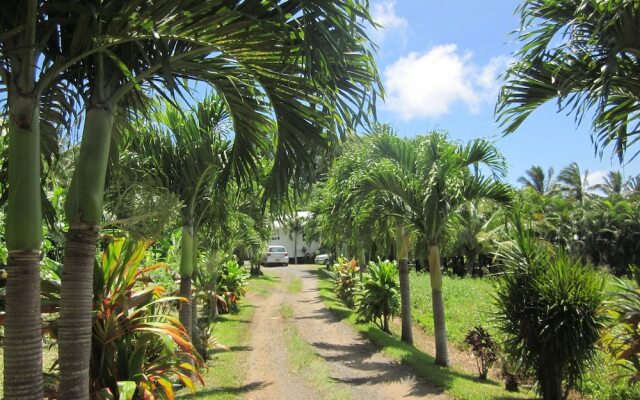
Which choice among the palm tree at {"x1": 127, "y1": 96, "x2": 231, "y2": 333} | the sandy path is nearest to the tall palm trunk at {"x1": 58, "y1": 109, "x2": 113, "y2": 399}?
the palm tree at {"x1": 127, "y1": 96, "x2": 231, "y2": 333}

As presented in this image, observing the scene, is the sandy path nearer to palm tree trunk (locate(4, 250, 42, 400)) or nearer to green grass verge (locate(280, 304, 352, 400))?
green grass verge (locate(280, 304, 352, 400))

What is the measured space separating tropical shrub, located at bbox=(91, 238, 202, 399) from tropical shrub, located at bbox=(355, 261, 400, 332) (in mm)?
9529

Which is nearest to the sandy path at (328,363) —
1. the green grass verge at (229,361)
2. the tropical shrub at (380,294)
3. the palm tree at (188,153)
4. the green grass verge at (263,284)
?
the green grass verge at (229,361)

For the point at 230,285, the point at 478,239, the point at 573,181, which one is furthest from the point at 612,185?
the point at 230,285

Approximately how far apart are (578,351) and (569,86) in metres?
4.40

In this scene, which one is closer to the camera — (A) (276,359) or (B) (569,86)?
(B) (569,86)

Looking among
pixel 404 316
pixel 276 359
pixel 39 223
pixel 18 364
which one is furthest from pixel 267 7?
pixel 404 316

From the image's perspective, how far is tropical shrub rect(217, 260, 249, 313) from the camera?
18.3m

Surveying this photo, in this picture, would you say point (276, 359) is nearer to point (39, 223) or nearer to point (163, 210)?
point (163, 210)

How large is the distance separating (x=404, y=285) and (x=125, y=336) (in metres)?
8.94

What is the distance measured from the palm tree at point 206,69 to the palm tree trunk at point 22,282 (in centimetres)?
38

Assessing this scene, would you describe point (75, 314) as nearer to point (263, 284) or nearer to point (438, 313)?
point (438, 313)

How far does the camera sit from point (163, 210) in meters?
5.09

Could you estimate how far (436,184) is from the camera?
404 inches
